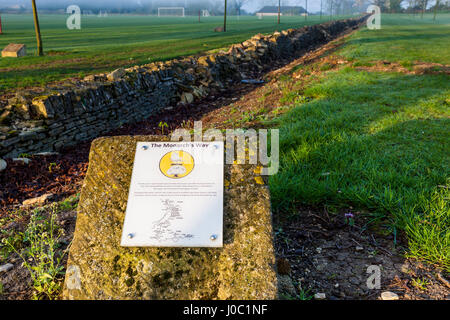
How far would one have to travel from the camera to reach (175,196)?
2154 millimetres

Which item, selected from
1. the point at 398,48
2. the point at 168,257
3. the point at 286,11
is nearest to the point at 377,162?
the point at 168,257

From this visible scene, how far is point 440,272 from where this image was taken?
91.3 inches

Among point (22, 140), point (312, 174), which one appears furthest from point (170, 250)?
point (22, 140)

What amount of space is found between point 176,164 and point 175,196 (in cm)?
26

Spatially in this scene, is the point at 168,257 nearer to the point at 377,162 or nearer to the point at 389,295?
the point at 389,295

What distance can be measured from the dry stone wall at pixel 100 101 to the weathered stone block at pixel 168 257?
176 inches

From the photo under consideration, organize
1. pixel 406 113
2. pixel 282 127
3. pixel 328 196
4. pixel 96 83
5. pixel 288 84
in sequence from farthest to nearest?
pixel 288 84 < pixel 96 83 < pixel 406 113 < pixel 282 127 < pixel 328 196

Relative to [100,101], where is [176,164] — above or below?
above

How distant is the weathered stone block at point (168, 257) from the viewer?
190 centimetres

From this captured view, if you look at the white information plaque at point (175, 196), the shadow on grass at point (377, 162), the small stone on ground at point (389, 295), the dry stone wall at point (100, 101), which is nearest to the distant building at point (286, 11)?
the dry stone wall at point (100, 101)

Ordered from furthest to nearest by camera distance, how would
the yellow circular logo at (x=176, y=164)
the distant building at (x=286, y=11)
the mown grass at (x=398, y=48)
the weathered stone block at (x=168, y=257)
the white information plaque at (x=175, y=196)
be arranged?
the distant building at (x=286, y=11), the mown grass at (x=398, y=48), the yellow circular logo at (x=176, y=164), the white information plaque at (x=175, y=196), the weathered stone block at (x=168, y=257)

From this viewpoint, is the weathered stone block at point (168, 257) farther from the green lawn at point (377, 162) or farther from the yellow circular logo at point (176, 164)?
the green lawn at point (377, 162)
